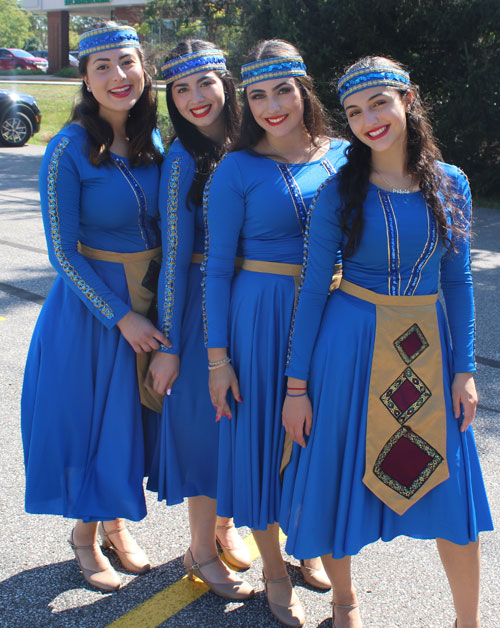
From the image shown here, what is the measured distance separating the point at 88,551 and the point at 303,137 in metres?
1.75

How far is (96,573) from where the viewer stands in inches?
104

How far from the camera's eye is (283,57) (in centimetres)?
233

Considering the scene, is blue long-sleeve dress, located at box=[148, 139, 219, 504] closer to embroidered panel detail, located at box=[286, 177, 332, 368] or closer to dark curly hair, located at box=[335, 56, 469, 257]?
embroidered panel detail, located at box=[286, 177, 332, 368]

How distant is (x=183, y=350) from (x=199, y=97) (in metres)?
0.91

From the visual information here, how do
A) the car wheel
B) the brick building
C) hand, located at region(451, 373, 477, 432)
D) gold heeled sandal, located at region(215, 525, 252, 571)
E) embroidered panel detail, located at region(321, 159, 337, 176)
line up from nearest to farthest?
hand, located at region(451, 373, 477, 432) → embroidered panel detail, located at region(321, 159, 337, 176) → gold heeled sandal, located at region(215, 525, 252, 571) → the car wheel → the brick building

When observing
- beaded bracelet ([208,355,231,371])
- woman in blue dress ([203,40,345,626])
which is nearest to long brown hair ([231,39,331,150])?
woman in blue dress ([203,40,345,626])

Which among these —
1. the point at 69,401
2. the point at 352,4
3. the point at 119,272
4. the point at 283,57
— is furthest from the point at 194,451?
the point at 352,4

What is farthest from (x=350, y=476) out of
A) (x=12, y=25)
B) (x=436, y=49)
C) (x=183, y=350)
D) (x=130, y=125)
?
(x=12, y=25)

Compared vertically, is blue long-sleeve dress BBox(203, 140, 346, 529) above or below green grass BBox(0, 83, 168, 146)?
below

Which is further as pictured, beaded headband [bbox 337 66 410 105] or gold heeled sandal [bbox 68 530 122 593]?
gold heeled sandal [bbox 68 530 122 593]

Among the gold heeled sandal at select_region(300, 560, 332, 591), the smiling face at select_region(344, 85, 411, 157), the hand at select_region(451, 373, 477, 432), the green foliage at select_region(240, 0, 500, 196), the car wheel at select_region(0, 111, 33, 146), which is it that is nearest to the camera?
the smiling face at select_region(344, 85, 411, 157)

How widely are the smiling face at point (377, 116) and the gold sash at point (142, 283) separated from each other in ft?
3.01

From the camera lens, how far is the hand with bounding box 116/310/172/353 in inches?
97.4

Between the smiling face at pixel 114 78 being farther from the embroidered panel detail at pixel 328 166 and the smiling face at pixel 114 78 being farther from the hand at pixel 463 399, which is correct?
the hand at pixel 463 399
